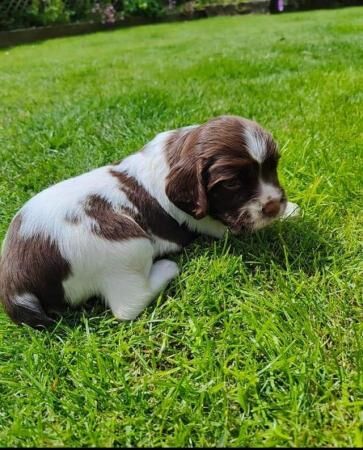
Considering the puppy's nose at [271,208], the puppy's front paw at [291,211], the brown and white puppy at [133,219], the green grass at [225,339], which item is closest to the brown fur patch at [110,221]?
the brown and white puppy at [133,219]

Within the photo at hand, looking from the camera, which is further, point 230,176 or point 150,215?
point 150,215

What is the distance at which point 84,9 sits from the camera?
17875 millimetres

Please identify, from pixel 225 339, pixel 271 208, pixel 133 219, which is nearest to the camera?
pixel 225 339

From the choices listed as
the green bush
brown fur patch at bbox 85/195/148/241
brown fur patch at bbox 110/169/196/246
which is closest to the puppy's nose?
brown fur patch at bbox 110/169/196/246

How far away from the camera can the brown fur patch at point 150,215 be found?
280cm

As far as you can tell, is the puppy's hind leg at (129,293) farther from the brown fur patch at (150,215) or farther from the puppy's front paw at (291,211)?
the puppy's front paw at (291,211)

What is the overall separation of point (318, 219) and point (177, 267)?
0.88m

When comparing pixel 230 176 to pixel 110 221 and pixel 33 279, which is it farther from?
pixel 33 279

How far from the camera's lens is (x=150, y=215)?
2807 mm

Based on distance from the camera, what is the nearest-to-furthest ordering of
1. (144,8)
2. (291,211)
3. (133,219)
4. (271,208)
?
(271,208) → (133,219) → (291,211) → (144,8)

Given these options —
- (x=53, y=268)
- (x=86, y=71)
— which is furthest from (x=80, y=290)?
(x=86, y=71)

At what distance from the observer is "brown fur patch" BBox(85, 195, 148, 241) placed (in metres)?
2.60

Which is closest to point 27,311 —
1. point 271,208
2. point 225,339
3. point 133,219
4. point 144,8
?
point 133,219

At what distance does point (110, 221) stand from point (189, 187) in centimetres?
43
